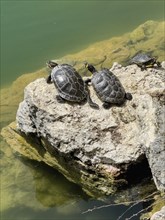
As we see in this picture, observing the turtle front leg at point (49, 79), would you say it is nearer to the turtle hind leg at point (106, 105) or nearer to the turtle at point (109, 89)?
the turtle at point (109, 89)

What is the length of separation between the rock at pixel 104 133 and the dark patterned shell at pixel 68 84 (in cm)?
10

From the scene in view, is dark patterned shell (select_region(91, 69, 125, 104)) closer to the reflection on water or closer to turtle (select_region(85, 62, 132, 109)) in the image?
turtle (select_region(85, 62, 132, 109))

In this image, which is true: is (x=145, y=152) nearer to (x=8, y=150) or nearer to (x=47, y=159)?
(x=47, y=159)

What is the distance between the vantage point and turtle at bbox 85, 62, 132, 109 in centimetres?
416

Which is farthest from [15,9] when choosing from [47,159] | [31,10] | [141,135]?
[141,135]

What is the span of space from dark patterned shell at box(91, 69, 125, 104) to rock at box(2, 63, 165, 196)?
0.30 feet

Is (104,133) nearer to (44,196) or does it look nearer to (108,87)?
(108,87)

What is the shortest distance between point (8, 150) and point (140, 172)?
2.18m

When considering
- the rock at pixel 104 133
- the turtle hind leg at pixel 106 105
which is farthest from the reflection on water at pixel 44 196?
the turtle hind leg at pixel 106 105

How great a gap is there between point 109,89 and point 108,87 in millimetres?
31

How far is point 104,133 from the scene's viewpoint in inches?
155

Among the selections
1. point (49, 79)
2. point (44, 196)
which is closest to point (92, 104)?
point (49, 79)

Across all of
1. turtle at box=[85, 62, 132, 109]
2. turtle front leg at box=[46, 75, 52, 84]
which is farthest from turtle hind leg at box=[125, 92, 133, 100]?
turtle front leg at box=[46, 75, 52, 84]

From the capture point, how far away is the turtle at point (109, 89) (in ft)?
13.6
